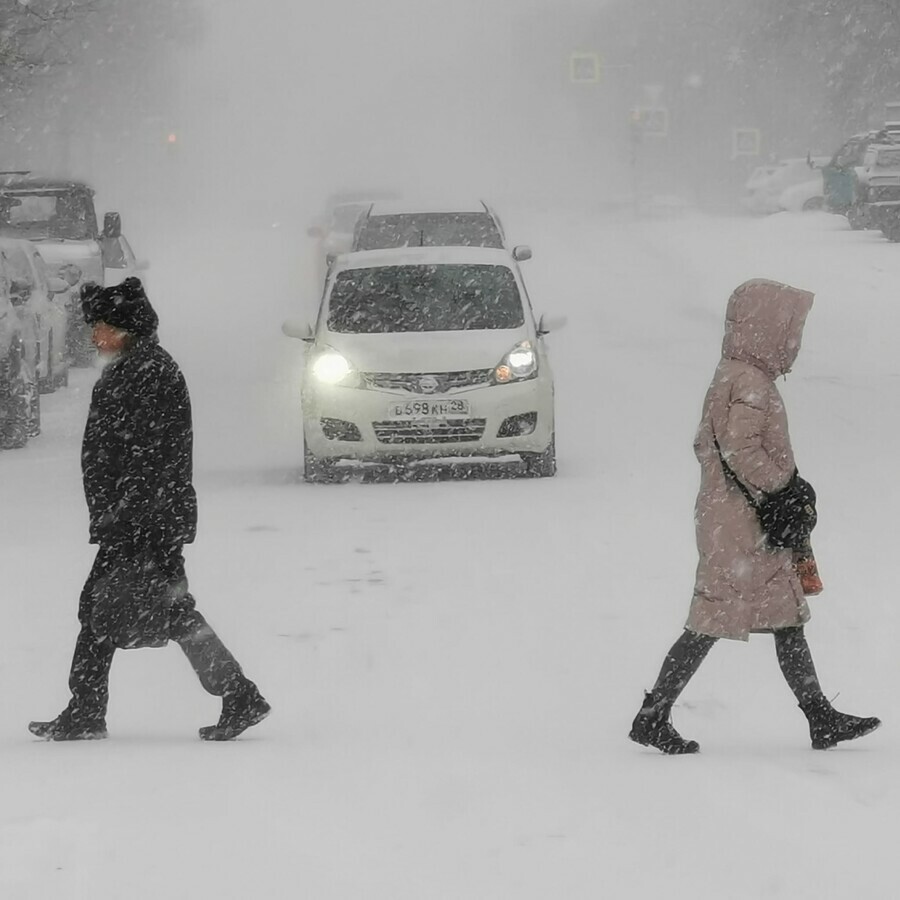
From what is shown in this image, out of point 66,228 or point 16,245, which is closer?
point 16,245

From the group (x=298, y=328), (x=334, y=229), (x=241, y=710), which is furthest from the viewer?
(x=334, y=229)

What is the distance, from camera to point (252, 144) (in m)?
136

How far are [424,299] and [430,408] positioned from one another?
1335mm

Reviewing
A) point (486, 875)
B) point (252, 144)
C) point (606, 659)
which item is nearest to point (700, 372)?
point (606, 659)

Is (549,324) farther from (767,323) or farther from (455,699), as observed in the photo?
(767,323)

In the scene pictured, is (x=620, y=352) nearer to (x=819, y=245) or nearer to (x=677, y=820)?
(x=819, y=245)

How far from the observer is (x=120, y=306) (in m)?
6.86

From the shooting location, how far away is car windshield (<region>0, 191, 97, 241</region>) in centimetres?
2528

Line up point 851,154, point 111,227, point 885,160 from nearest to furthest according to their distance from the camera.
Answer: point 111,227 → point 885,160 → point 851,154

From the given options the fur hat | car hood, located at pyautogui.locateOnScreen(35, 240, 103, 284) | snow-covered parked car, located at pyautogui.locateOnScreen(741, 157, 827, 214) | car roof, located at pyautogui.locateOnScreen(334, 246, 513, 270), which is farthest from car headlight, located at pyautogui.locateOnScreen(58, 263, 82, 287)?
snow-covered parked car, located at pyautogui.locateOnScreen(741, 157, 827, 214)

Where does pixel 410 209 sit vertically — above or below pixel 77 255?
above

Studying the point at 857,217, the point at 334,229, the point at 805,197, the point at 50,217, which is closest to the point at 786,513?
the point at 50,217

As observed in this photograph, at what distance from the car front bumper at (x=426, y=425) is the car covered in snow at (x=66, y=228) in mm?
10510

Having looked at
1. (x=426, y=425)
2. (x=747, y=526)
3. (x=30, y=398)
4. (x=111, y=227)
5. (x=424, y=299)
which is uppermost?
(x=747, y=526)
